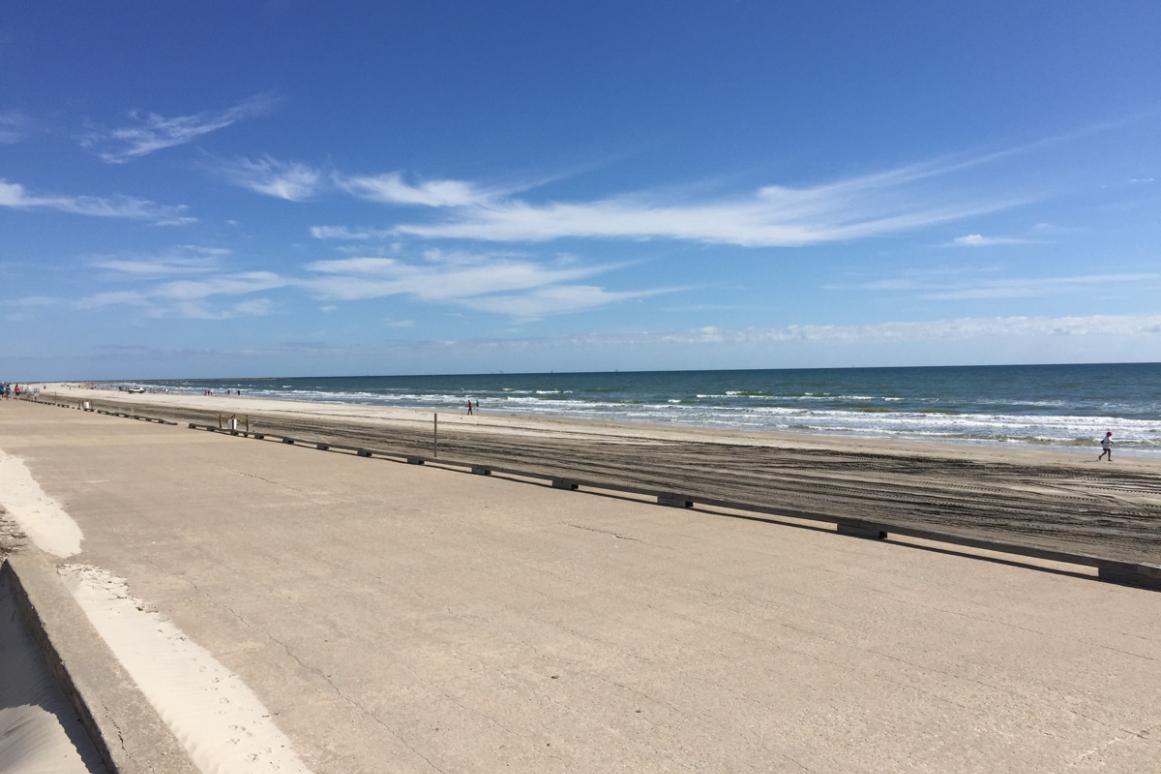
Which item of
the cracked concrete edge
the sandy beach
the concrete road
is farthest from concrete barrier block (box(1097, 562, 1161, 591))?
the cracked concrete edge

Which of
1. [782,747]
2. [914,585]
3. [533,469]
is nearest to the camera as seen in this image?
[782,747]

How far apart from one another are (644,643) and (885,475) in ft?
40.8

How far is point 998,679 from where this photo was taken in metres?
4.85

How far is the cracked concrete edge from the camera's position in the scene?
150 inches

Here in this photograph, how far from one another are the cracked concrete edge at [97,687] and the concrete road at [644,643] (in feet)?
1.94

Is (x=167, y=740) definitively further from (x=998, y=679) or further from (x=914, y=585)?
(x=914, y=585)

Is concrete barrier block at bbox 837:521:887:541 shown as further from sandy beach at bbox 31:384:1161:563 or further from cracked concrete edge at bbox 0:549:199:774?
cracked concrete edge at bbox 0:549:199:774

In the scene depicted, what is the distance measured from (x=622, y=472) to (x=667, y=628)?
10.2 meters

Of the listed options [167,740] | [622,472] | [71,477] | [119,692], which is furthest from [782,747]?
[71,477]

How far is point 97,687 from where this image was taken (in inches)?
180

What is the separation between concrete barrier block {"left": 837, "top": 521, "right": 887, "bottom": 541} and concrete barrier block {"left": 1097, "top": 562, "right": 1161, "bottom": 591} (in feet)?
7.16

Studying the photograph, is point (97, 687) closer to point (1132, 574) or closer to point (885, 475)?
point (1132, 574)

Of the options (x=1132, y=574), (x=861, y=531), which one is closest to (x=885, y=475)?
(x=861, y=531)

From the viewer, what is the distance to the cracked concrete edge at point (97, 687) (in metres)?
3.80
